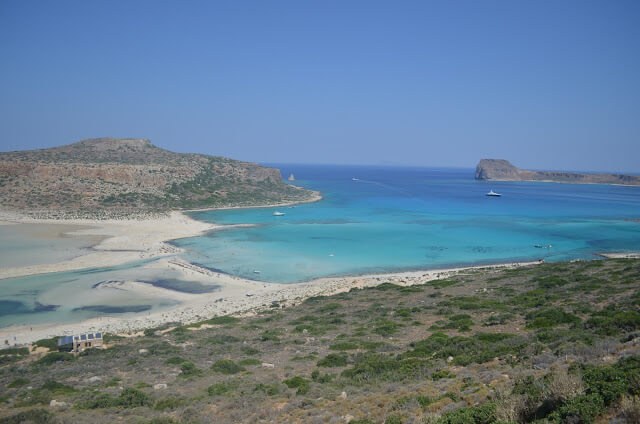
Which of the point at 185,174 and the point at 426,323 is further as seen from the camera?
the point at 185,174

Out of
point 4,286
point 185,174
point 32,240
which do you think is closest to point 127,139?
point 185,174

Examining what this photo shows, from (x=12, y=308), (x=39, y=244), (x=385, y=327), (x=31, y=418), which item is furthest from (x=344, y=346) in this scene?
(x=39, y=244)

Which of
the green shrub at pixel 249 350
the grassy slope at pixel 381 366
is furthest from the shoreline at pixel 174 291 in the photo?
the green shrub at pixel 249 350

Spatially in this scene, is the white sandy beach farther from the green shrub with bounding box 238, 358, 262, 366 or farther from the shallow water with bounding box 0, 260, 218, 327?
the green shrub with bounding box 238, 358, 262, 366

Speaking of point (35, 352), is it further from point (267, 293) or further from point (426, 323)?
point (426, 323)

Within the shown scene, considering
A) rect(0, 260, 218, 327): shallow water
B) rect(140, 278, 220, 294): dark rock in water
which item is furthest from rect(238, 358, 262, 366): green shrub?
rect(140, 278, 220, 294): dark rock in water

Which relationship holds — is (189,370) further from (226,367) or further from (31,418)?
(31,418)
